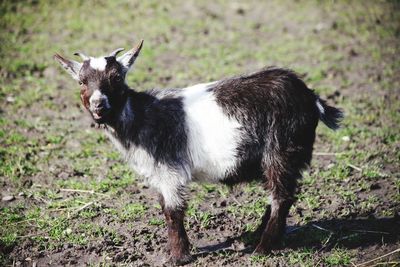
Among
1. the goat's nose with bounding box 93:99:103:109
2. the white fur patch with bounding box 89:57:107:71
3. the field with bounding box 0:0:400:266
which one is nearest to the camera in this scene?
the goat's nose with bounding box 93:99:103:109

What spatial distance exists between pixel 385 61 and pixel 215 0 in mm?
4105

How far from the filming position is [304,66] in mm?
8422

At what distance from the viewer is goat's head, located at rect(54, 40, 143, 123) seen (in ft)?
13.7

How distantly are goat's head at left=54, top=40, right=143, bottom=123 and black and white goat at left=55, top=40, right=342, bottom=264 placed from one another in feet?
0.06

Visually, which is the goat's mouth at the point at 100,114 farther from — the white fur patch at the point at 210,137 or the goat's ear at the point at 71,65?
the white fur patch at the point at 210,137

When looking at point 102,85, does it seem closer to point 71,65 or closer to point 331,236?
point 71,65

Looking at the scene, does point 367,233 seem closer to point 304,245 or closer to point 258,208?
point 304,245

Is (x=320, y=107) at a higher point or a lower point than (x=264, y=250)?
higher

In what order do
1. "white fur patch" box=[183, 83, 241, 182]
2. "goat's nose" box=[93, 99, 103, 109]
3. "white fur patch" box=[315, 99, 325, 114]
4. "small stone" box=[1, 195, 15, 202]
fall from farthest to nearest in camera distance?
"small stone" box=[1, 195, 15, 202], "white fur patch" box=[315, 99, 325, 114], "white fur patch" box=[183, 83, 241, 182], "goat's nose" box=[93, 99, 103, 109]

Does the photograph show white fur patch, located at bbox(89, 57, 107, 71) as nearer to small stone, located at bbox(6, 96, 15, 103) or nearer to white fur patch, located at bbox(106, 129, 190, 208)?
white fur patch, located at bbox(106, 129, 190, 208)

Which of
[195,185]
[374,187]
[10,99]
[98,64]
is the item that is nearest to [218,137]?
[98,64]

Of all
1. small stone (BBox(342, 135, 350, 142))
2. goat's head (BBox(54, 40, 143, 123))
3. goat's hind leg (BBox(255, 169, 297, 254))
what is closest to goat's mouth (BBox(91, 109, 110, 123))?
goat's head (BBox(54, 40, 143, 123))

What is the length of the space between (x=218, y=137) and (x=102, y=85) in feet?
3.56

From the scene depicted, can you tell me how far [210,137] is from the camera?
4488mm
